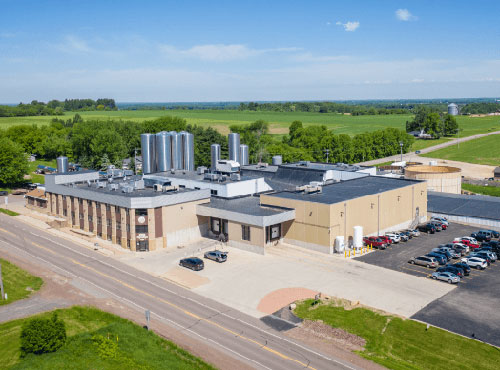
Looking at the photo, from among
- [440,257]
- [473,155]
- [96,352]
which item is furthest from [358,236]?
[473,155]

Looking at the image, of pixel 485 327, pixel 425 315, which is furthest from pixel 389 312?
pixel 485 327

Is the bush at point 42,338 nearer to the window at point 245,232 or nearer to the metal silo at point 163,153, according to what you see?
the window at point 245,232

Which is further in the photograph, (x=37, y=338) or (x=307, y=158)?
(x=307, y=158)

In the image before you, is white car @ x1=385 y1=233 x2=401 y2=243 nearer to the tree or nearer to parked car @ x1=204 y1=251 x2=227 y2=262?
parked car @ x1=204 y1=251 x2=227 y2=262

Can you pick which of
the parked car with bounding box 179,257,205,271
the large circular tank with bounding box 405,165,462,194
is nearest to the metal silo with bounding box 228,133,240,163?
the large circular tank with bounding box 405,165,462,194

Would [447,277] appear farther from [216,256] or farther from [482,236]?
[216,256]

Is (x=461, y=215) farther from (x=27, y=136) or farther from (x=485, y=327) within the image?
(x=27, y=136)
